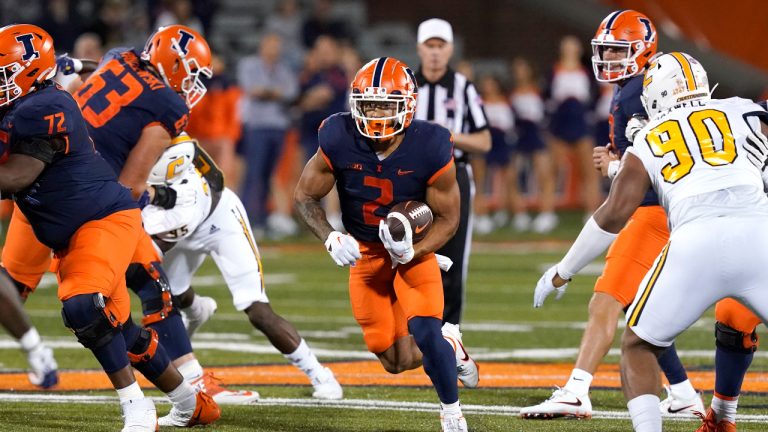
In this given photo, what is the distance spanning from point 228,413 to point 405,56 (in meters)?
13.5

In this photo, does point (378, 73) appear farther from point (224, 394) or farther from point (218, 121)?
point (218, 121)

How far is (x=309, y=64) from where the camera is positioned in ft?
47.7

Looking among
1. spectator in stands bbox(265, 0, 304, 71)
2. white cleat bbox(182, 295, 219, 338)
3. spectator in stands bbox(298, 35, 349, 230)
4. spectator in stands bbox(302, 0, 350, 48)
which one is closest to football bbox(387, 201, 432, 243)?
white cleat bbox(182, 295, 219, 338)

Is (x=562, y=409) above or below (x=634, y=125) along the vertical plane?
below

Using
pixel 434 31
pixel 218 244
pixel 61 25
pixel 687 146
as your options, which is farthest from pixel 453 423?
pixel 61 25

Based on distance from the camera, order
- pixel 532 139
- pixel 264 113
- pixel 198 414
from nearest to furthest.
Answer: pixel 198 414 < pixel 264 113 < pixel 532 139

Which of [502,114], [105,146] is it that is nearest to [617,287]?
[105,146]

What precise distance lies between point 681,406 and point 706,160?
62.6 inches

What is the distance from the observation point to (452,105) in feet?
24.0

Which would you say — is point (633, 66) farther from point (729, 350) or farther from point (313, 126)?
point (313, 126)

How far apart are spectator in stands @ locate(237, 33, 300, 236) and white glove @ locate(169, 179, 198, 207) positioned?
7.41 m

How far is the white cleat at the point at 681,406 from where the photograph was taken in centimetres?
555

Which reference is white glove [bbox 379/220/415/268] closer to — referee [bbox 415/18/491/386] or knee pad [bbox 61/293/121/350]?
knee pad [bbox 61/293/121/350]

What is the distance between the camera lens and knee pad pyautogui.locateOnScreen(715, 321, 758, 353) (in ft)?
15.9
